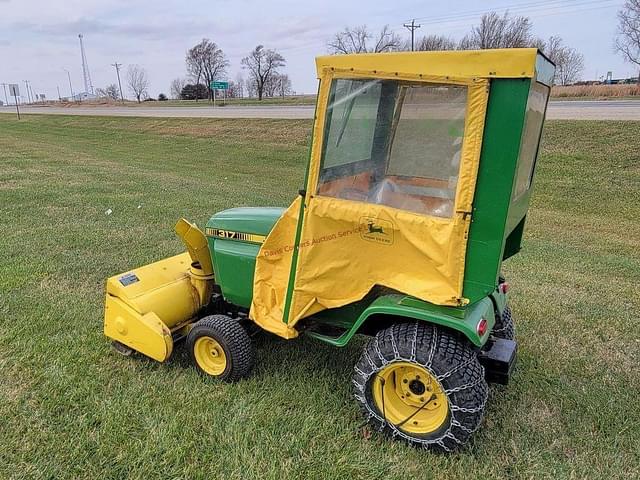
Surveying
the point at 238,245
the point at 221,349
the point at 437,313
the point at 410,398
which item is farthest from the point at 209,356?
the point at 437,313

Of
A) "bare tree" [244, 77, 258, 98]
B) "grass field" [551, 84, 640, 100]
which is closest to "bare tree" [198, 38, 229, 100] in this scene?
"bare tree" [244, 77, 258, 98]

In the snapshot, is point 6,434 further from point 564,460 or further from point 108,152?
point 108,152

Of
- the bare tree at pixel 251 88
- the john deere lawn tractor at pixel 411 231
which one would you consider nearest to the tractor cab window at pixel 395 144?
the john deere lawn tractor at pixel 411 231

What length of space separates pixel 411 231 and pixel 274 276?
0.99 meters

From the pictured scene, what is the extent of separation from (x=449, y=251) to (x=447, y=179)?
346mm

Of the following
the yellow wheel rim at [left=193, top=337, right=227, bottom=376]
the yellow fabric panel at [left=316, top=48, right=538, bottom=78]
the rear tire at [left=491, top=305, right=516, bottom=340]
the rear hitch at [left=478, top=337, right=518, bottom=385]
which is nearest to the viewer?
the yellow fabric panel at [left=316, top=48, right=538, bottom=78]

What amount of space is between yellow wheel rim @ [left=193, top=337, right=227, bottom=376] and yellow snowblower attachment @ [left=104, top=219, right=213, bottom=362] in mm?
186

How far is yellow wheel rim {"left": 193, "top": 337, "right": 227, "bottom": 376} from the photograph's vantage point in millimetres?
3287

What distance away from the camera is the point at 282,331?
9.92 feet

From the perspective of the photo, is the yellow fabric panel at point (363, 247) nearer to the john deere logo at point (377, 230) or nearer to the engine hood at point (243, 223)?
the john deere logo at point (377, 230)

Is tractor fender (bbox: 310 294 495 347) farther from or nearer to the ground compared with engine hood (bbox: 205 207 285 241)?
nearer to the ground

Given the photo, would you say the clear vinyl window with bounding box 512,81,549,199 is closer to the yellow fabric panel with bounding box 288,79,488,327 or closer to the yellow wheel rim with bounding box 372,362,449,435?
the yellow fabric panel with bounding box 288,79,488,327

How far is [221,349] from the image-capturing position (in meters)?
3.25

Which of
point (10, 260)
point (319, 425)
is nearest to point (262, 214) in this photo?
point (319, 425)
